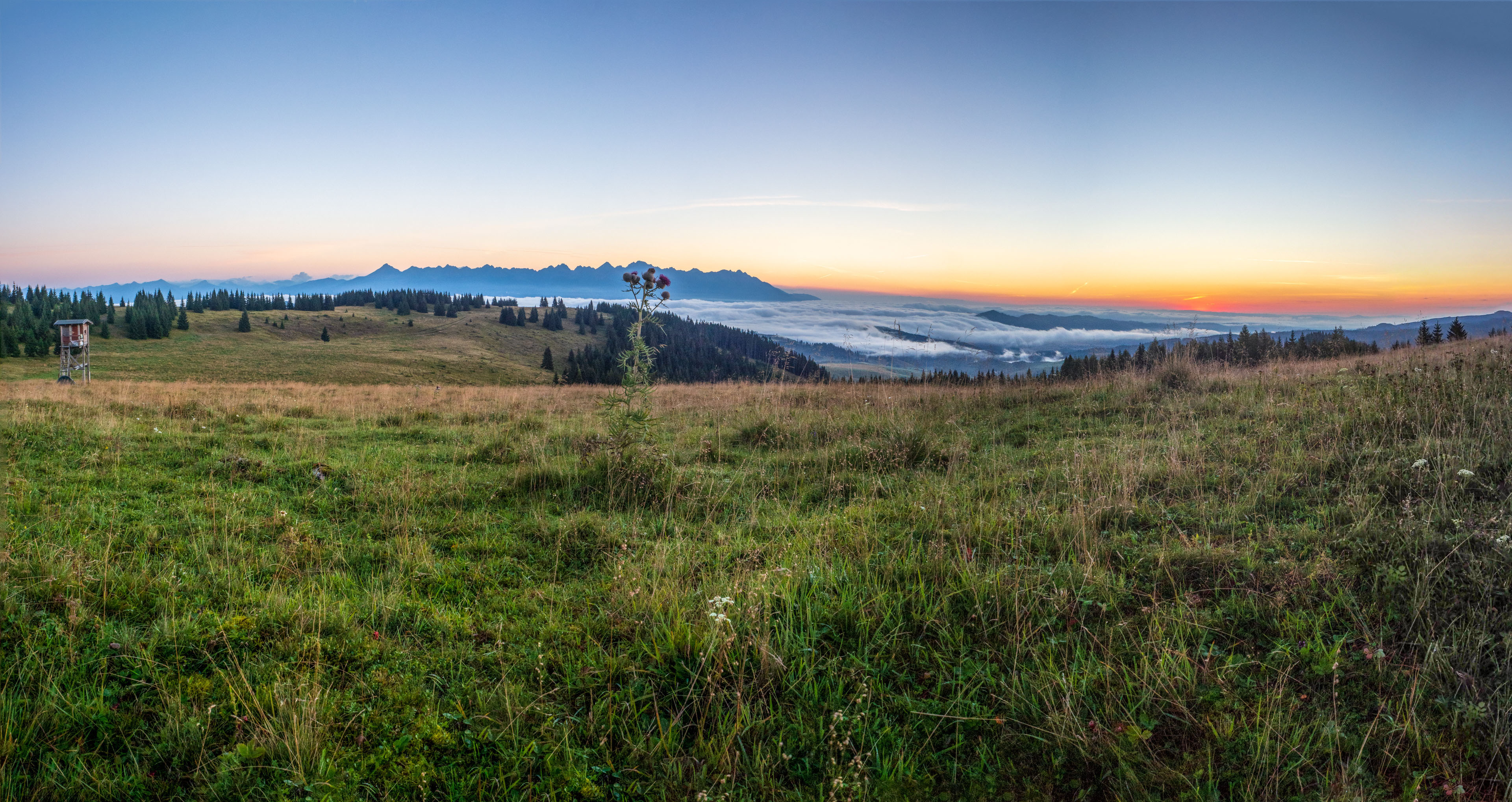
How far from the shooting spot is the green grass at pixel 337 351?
221ft

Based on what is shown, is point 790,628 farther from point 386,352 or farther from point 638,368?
point 386,352

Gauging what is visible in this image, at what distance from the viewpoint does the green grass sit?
221 ft

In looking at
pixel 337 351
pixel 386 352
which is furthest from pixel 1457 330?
pixel 386 352

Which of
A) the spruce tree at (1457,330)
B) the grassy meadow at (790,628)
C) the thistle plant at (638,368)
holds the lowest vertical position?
the grassy meadow at (790,628)

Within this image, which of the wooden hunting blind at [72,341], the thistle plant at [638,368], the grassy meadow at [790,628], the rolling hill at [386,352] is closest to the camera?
the grassy meadow at [790,628]

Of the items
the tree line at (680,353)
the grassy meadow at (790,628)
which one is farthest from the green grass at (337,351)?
the grassy meadow at (790,628)

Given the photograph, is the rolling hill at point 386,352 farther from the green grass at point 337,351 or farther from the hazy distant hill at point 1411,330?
the hazy distant hill at point 1411,330

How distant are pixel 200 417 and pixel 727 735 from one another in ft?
41.3

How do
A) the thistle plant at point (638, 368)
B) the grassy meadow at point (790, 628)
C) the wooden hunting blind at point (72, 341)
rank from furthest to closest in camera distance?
the wooden hunting blind at point (72, 341)
the thistle plant at point (638, 368)
the grassy meadow at point (790, 628)

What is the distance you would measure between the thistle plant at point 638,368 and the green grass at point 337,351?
168ft

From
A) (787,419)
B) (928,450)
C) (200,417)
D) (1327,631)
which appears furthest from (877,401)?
(200,417)

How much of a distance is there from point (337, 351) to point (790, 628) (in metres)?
111

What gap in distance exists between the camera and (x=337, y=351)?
92.8 metres

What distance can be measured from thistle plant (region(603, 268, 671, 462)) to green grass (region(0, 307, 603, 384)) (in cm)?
5120
